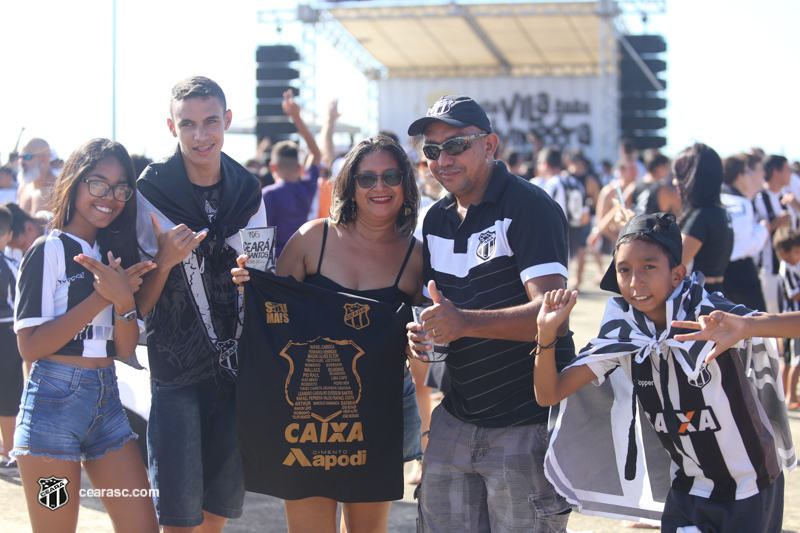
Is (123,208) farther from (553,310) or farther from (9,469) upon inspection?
(9,469)

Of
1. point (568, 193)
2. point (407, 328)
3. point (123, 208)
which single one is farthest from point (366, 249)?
point (568, 193)

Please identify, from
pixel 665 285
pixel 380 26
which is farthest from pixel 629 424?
pixel 380 26

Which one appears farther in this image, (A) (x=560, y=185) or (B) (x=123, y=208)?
(A) (x=560, y=185)

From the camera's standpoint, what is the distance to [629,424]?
9.72 ft

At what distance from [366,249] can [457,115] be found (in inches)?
27.8

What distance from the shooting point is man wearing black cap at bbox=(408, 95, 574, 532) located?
2.71 metres

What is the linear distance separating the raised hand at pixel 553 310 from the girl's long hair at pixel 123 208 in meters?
1.80

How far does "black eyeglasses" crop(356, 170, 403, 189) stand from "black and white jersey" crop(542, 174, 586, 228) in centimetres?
786

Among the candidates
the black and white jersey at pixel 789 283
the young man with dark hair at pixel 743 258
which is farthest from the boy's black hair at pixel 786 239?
the young man with dark hair at pixel 743 258

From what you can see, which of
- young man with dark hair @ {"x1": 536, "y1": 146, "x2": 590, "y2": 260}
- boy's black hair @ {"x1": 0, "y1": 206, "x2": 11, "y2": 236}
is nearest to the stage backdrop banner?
boy's black hair @ {"x1": 0, "y1": 206, "x2": 11, "y2": 236}

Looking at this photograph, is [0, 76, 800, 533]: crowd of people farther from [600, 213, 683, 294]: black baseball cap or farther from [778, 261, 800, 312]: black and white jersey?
[778, 261, 800, 312]: black and white jersey

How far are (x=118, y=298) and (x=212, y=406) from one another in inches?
27.8

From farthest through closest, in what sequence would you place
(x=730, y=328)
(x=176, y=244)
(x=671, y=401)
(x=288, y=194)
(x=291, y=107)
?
1. (x=288, y=194)
2. (x=291, y=107)
3. (x=176, y=244)
4. (x=671, y=401)
5. (x=730, y=328)

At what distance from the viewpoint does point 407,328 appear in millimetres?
2852
